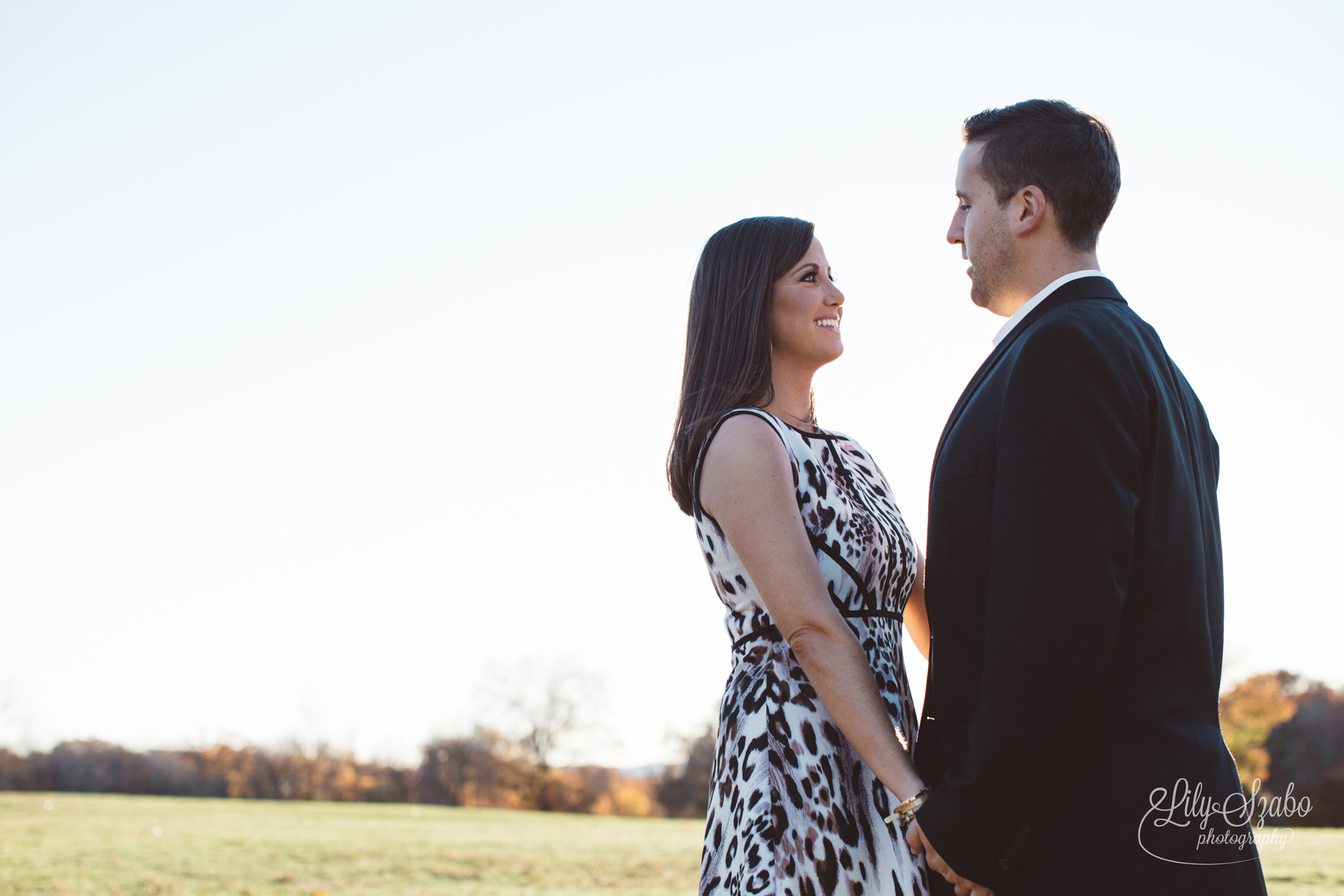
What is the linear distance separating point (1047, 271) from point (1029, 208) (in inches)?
6.2

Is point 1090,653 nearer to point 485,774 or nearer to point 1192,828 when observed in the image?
point 1192,828

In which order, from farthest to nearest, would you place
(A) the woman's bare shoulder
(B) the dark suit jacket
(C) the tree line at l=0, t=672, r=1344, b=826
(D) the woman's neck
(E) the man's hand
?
1. (C) the tree line at l=0, t=672, r=1344, b=826
2. (D) the woman's neck
3. (A) the woman's bare shoulder
4. (E) the man's hand
5. (B) the dark suit jacket

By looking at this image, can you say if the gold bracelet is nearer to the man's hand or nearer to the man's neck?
the man's hand

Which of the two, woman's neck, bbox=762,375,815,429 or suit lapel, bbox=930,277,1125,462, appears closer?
suit lapel, bbox=930,277,1125,462

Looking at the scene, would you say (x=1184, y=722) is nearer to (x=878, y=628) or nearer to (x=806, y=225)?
(x=878, y=628)

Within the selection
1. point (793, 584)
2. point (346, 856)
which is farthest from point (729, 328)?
point (346, 856)

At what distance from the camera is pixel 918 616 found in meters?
2.99

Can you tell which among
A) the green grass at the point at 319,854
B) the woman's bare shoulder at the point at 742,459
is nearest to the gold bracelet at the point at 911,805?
the woman's bare shoulder at the point at 742,459

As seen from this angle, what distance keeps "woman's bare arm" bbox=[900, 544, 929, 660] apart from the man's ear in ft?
3.58

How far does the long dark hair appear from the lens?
111 inches

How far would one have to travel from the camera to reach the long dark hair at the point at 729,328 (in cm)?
281

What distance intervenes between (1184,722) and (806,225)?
1.82 m

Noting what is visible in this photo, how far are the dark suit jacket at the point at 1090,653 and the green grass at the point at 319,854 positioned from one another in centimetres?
858

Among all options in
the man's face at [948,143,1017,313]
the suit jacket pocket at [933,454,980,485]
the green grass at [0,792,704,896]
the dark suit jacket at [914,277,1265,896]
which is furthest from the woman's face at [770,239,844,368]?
the green grass at [0,792,704,896]
